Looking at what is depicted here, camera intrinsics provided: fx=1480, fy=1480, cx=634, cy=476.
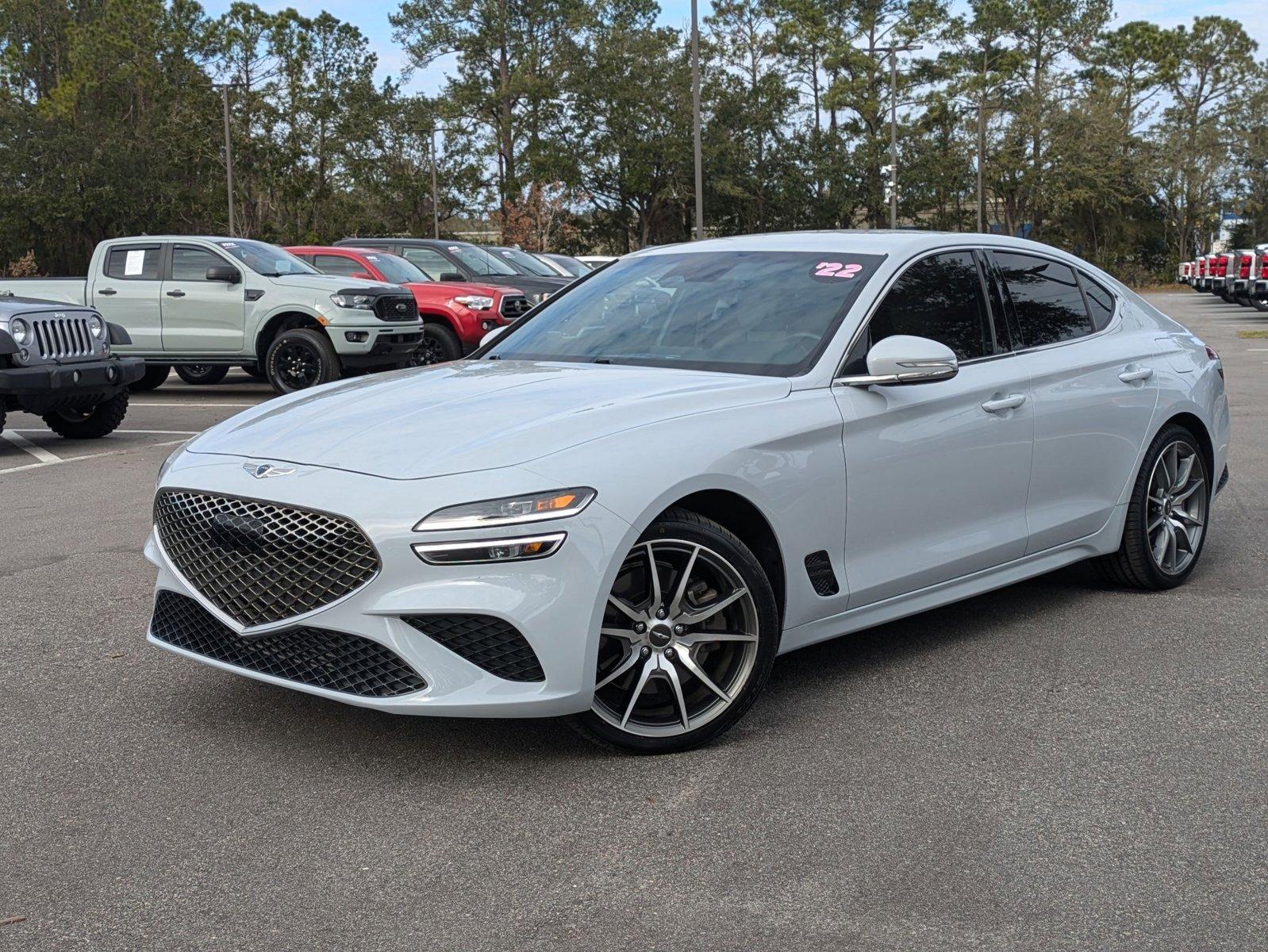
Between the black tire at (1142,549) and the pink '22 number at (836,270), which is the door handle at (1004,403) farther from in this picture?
the black tire at (1142,549)

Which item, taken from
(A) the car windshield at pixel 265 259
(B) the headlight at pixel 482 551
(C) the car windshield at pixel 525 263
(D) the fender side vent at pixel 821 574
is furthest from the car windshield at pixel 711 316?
(C) the car windshield at pixel 525 263

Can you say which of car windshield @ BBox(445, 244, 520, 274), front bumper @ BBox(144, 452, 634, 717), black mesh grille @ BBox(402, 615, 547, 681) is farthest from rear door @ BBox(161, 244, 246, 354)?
black mesh grille @ BBox(402, 615, 547, 681)

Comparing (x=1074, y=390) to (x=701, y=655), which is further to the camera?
(x=1074, y=390)

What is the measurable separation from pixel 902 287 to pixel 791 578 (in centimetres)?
127

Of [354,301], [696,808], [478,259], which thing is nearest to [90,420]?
[354,301]

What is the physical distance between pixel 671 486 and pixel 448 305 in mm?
14291

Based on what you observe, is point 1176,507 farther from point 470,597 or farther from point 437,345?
point 437,345

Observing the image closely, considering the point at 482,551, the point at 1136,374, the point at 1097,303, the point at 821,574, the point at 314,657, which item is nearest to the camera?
the point at 482,551

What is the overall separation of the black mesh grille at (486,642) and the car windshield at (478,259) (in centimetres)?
1664

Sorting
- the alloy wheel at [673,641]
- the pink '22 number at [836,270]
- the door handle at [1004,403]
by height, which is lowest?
the alloy wheel at [673,641]

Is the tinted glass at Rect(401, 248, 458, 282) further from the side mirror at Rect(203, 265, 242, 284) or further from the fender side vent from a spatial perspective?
the fender side vent

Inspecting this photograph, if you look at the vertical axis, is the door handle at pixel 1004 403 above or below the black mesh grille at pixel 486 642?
above

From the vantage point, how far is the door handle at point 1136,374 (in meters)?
5.96

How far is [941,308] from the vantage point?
532 centimetres
